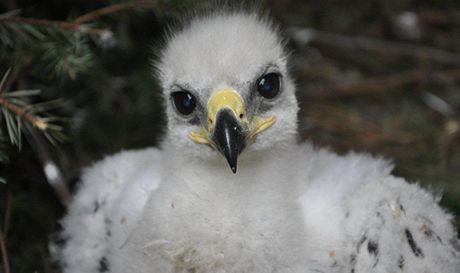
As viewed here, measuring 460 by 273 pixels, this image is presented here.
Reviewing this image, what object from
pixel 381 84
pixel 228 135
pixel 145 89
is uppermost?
pixel 228 135

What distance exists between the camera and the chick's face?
2163 millimetres

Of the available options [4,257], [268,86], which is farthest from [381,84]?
[4,257]

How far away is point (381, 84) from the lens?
4121 mm

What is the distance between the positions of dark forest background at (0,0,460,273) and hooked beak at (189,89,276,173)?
1.92ft

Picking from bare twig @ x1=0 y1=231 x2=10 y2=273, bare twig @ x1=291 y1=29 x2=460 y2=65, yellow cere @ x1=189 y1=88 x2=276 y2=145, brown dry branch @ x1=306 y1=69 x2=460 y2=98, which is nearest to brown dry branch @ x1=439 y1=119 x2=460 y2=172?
brown dry branch @ x1=306 y1=69 x2=460 y2=98

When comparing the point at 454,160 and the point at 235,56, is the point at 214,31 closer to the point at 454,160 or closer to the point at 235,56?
the point at 235,56

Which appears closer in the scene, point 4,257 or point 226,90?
point 226,90

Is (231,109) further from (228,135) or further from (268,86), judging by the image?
(268,86)

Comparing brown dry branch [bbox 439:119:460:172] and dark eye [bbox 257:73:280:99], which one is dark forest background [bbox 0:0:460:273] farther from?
dark eye [bbox 257:73:280:99]

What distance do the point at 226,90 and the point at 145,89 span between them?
4.19ft

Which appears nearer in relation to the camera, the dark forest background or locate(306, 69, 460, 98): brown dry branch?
the dark forest background

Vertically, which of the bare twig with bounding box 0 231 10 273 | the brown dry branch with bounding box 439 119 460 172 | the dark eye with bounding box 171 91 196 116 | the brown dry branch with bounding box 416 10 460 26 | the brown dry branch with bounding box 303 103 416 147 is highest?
the dark eye with bounding box 171 91 196 116

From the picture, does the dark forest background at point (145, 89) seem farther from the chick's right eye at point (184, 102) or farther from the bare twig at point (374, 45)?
the chick's right eye at point (184, 102)

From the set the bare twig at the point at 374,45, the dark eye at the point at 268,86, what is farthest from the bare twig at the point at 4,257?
the bare twig at the point at 374,45
